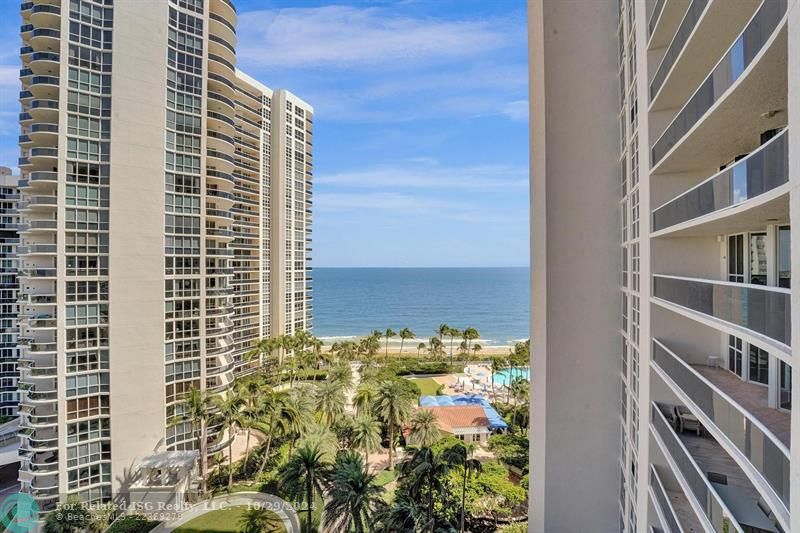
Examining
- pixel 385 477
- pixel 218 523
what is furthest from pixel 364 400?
pixel 218 523

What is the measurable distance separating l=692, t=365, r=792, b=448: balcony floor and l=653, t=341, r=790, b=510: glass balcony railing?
13cm

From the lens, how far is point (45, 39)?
1495 cm

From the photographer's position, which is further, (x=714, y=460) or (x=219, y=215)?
(x=219, y=215)

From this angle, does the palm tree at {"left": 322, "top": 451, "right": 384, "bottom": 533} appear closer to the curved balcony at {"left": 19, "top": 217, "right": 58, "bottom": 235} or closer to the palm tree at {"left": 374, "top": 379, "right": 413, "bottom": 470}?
the palm tree at {"left": 374, "top": 379, "right": 413, "bottom": 470}

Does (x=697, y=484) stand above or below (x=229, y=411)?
above

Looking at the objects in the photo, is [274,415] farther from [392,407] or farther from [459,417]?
[459,417]

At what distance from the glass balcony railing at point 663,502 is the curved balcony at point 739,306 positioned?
9.66ft

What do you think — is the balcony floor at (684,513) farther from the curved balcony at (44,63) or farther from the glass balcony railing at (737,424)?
the curved balcony at (44,63)

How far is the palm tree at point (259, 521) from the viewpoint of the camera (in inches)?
521

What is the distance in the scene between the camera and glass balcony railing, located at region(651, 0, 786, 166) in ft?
10.1

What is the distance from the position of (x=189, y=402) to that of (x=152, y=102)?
46.9 feet

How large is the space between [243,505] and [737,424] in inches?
684

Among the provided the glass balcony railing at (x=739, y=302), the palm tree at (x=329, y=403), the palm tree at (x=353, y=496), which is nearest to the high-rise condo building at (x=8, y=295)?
the palm tree at (x=329, y=403)

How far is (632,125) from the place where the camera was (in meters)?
7.54
